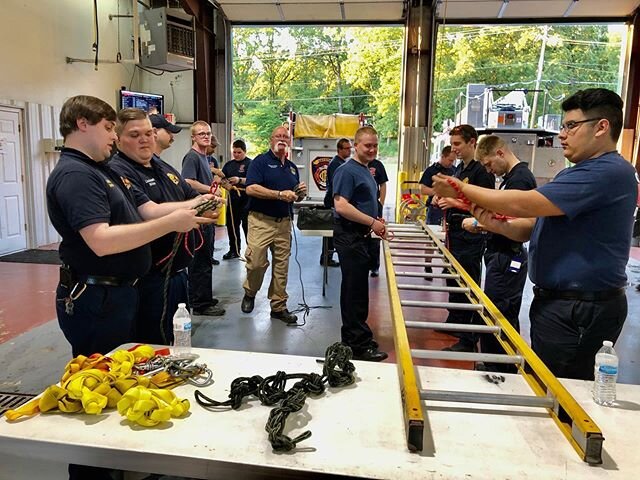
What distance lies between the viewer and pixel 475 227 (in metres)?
3.38

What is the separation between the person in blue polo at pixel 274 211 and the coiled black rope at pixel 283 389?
3.04 metres

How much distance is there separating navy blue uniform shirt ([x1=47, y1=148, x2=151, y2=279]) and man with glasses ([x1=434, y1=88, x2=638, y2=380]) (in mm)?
1512

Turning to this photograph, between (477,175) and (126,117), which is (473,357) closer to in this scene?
(126,117)

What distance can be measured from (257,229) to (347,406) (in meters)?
3.44

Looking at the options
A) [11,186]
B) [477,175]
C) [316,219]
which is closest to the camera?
[477,175]

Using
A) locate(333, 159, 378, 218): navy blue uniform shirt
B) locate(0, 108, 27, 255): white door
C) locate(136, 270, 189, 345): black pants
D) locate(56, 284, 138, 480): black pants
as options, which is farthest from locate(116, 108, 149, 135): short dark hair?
locate(0, 108, 27, 255): white door

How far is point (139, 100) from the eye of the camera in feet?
36.3

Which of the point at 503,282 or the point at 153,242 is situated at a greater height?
the point at 153,242

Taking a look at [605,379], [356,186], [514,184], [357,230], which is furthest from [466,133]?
[605,379]

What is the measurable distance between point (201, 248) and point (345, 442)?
3.87 m

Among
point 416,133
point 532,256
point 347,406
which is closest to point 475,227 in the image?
point 532,256

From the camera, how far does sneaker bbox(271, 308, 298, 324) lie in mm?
4898

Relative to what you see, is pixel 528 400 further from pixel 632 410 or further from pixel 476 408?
pixel 632 410

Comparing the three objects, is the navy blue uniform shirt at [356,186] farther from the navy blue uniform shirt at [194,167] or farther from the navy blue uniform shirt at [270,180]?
the navy blue uniform shirt at [194,167]
